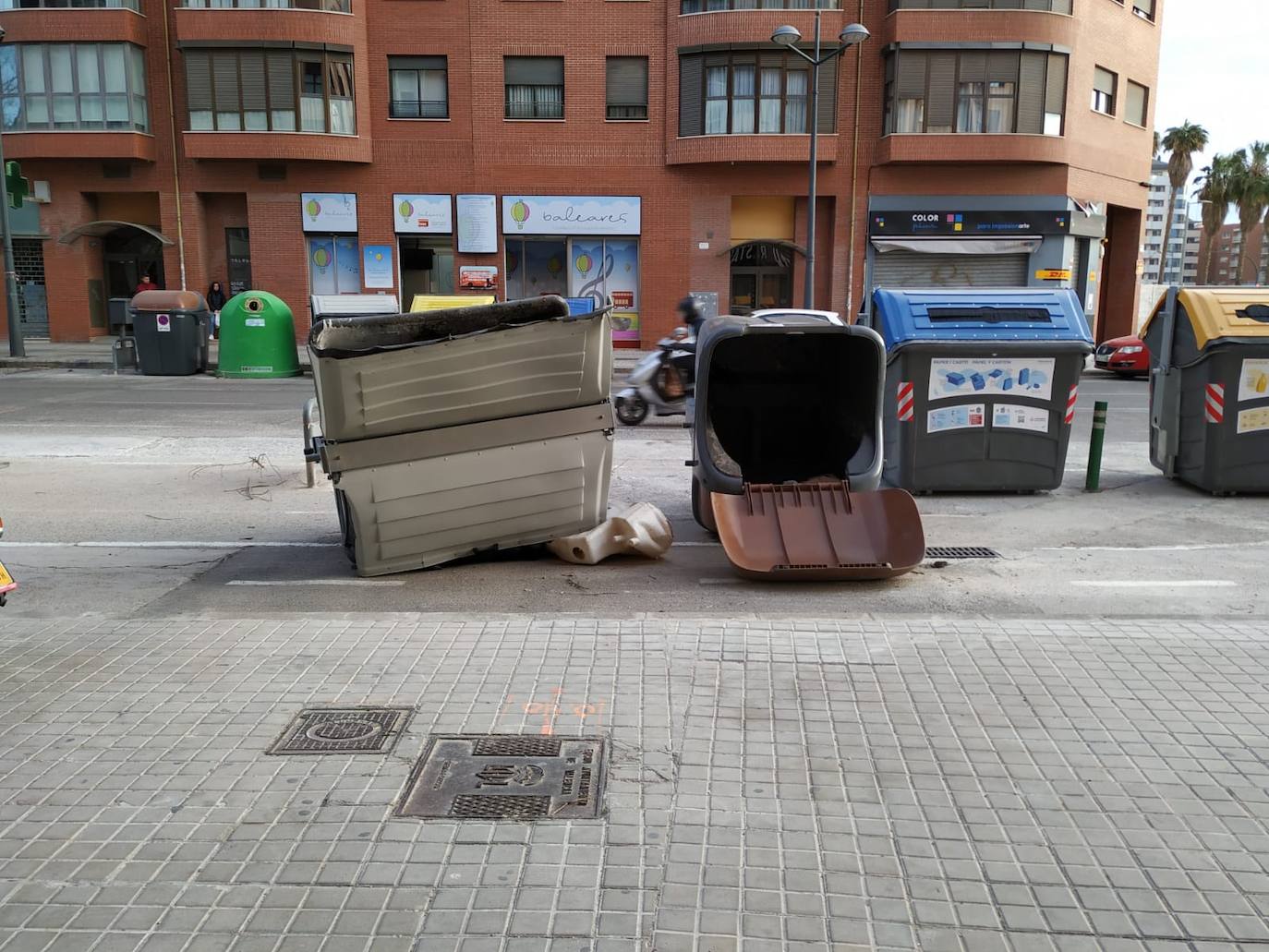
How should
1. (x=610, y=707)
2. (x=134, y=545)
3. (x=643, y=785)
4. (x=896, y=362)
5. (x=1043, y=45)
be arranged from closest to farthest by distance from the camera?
(x=643, y=785)
(x=610, y=707)
(x=134, y=545)
(x=896, y=362)
(x=1043, y=45)

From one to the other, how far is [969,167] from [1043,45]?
11.7ft

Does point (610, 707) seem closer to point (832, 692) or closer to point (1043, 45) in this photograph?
point (832, 692)

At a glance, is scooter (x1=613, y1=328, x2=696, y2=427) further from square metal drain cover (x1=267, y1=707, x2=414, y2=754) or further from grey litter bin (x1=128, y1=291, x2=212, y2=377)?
grey litter bin (x1=128, y1=291, x2=212, y2=377)

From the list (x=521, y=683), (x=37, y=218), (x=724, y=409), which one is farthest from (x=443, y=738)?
(x=37, y=218)

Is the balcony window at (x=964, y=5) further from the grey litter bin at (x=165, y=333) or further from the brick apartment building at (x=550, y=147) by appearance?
the grey litter bin at (x=165, y=333)

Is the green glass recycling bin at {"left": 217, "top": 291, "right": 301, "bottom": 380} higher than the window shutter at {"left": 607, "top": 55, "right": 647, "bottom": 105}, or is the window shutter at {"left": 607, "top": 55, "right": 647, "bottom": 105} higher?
the window shutter at {"left": 607, "top": 55, "right": 647, "bottom": 105}

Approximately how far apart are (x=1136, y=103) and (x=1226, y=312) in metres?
26.4

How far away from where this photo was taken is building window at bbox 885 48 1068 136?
90.4 ft

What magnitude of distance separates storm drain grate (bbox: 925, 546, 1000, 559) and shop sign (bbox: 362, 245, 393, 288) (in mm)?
23748

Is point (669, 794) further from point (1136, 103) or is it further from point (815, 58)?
point (1136, 103)

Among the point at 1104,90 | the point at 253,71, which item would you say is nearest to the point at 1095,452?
the point at 1104,90

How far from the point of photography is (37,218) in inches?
1147

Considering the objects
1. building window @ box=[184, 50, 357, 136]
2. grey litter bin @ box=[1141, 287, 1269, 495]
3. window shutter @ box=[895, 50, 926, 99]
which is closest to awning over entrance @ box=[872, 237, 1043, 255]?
window shutter @ box=[895, 50, 926, 99]

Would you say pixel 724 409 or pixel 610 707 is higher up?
pixel 724 409
